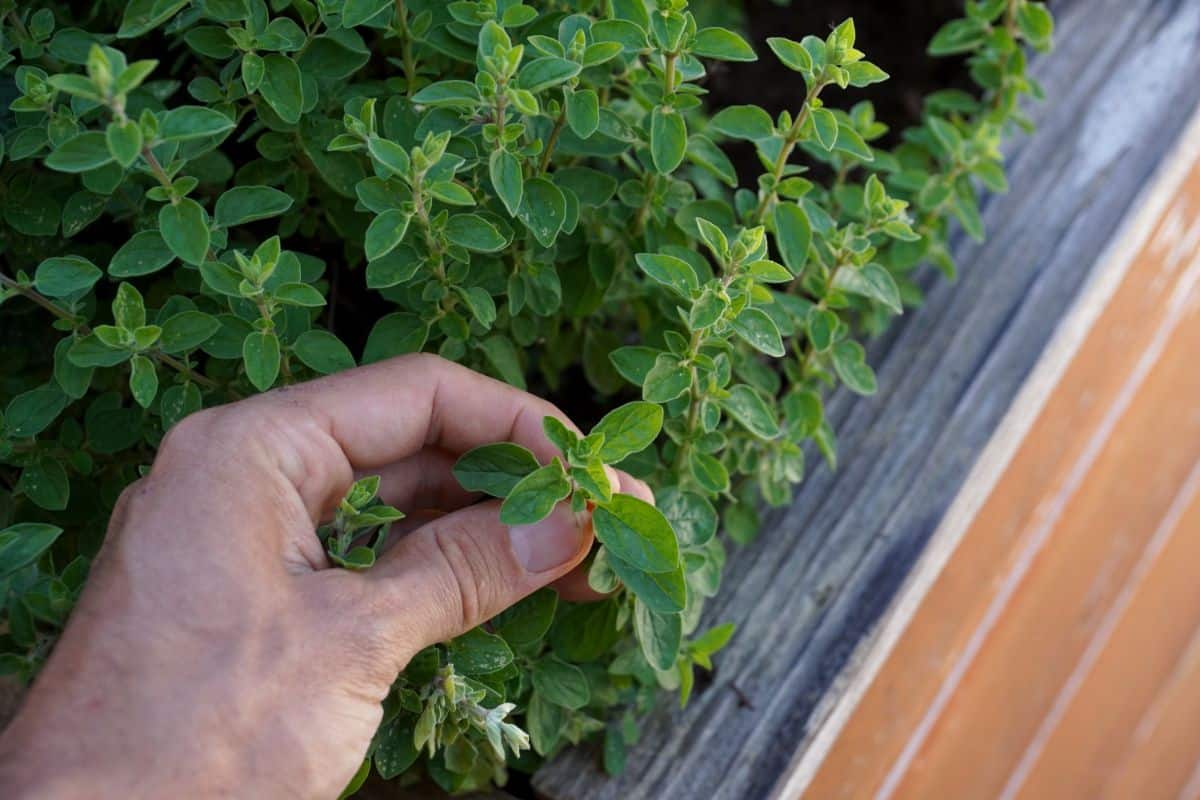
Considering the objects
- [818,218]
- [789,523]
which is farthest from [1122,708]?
[818,218]

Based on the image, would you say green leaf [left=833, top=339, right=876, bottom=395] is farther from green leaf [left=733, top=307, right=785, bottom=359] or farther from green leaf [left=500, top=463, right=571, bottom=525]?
green leaf [left=500, top=463, right=571, bottom=525]

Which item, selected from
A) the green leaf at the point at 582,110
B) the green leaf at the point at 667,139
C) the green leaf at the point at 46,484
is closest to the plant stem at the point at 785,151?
the green leaf at the point at 667,139

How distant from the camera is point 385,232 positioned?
Result: 1183 millimetres

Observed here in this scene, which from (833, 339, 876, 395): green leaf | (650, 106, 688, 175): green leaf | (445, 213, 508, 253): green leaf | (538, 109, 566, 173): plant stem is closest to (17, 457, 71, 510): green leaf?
(445, 213, 508, 253): green leaf

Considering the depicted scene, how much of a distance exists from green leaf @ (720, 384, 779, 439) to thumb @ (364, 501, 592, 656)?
0.81 ft

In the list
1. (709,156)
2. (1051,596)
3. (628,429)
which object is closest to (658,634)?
(628,429)

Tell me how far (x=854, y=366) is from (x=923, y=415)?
25 cm

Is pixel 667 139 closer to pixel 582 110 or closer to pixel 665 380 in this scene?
pixel 582 110

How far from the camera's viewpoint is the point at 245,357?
1.21 metres

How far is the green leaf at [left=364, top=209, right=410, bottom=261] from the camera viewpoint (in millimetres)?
1165

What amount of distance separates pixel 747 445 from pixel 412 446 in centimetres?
50

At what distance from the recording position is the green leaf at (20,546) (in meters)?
1.11

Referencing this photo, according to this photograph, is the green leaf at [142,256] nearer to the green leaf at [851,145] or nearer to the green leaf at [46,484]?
the green leaf at [46,484]

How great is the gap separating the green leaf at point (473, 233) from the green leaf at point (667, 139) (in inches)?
7.5
